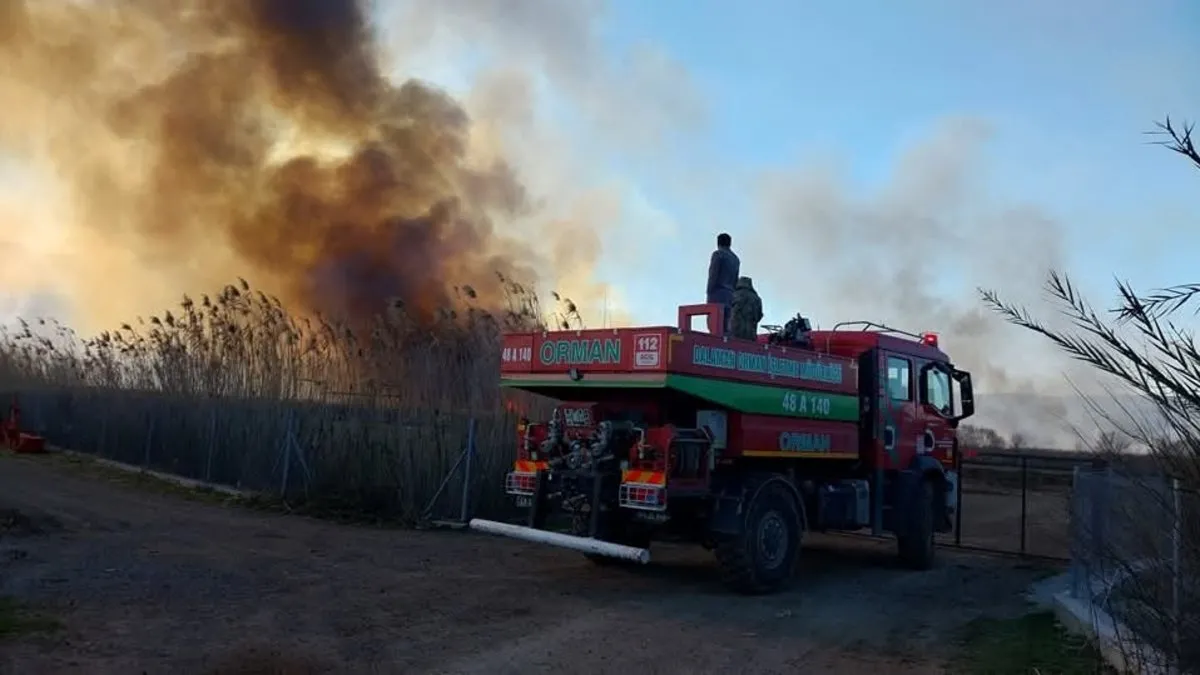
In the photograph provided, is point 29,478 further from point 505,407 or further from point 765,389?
point 765,389

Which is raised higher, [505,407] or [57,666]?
[505,407]

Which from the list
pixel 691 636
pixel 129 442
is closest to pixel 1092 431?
pixel 691 636

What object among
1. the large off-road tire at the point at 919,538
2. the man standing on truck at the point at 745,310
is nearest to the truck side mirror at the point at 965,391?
the large off-road tire at the point at 919,538

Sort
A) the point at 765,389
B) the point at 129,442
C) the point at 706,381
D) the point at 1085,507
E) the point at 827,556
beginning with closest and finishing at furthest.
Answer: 1. the point at 1085,507
2. the point at 706,381
3. the point at 765,389
4. the point at 827,556
5. the point at 129,442

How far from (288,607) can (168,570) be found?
6.62 feet

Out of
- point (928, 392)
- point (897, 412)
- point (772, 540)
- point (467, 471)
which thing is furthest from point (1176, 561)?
point (467, 471)

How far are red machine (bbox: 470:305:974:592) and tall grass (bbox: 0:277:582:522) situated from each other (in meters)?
4.24

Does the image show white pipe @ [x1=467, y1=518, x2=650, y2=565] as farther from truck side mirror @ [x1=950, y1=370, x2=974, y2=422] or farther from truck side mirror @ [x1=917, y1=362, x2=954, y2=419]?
truck side mirror @ [x1=950, y1=370, x2=974, y2=422]

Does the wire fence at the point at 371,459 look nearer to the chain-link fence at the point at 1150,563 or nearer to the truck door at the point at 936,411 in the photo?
the truck door at the point at 936,411

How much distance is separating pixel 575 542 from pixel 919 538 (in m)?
5.36

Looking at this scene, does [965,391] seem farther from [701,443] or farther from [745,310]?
[701,443]

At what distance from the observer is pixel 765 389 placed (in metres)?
10.3

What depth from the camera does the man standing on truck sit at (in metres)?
11.6

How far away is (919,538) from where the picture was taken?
12359 mm
